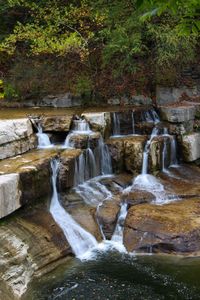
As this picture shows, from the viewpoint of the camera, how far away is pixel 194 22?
10.1 ft

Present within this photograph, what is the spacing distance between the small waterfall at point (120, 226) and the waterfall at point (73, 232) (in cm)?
49

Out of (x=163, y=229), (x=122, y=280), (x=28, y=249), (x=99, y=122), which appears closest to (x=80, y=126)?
(x=99, y=122)

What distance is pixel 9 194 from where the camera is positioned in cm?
775

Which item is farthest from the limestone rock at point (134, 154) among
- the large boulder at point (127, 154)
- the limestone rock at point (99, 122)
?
the limestone rock at point (99, 122)

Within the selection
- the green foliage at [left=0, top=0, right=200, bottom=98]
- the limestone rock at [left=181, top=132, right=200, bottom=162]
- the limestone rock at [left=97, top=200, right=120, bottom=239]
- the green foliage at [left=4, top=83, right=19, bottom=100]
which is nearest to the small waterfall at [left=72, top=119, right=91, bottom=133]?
the limestone rock at [left=97, top=200, right=120, bottom=239]

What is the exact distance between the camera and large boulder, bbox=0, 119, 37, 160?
372 inches

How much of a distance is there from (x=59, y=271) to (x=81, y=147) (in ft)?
12.7

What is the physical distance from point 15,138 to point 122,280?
4415mm

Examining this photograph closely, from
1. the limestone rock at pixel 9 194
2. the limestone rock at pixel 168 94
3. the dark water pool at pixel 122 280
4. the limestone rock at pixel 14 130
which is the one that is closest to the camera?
the dark water pool at pixel 122 280

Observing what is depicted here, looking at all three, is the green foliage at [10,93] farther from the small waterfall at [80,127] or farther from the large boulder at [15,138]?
the large boulder at [15,138]

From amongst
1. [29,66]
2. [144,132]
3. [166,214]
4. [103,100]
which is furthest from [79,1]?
[166,214]

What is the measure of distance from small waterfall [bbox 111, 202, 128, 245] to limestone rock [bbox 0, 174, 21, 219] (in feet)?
6.96

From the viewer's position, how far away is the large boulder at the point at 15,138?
944cm

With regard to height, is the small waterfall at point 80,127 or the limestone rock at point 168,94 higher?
the limestone rock at point 168,94
